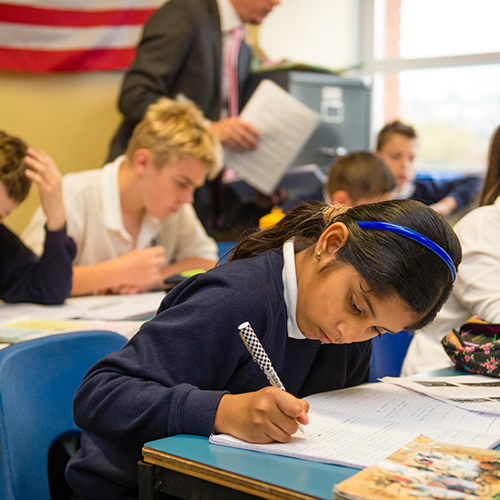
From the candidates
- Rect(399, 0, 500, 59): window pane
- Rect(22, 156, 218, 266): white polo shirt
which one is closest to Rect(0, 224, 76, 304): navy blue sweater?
Rect(22, 156, 218, 266): white polo shirt

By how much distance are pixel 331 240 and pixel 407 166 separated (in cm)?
250

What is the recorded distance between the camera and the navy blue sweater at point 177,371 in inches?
33.1

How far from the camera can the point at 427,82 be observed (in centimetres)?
383

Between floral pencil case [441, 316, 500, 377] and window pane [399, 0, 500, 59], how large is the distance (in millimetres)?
2742

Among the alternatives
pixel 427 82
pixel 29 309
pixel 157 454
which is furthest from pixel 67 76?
pixel 157 454

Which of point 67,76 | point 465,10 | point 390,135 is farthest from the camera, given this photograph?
point 465,10

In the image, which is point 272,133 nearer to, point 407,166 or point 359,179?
point 359,179

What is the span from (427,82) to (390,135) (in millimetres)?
693

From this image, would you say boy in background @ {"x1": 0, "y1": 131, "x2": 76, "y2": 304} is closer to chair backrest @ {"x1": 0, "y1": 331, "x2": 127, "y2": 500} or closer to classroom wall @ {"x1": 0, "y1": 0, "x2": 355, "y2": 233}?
chair backrest @ {"x1": 0, "y1": 331, "x2": 127, "y2": 500}

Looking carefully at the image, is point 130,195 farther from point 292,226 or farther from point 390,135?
point 390,135

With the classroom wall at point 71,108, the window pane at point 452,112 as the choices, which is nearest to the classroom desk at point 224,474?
the classroom wall at point 71,108

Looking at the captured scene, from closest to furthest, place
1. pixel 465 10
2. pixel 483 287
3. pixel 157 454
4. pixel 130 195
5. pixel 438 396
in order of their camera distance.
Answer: pixel 157 454 < pixel 438 396 < pixel 483 287 < pixel 130 195 < pixel 465 10

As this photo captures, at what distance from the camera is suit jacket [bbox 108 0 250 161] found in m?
2.66

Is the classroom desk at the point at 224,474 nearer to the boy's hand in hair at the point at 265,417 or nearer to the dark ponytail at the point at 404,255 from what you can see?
the boy's hand in hair at the point at 265,417
